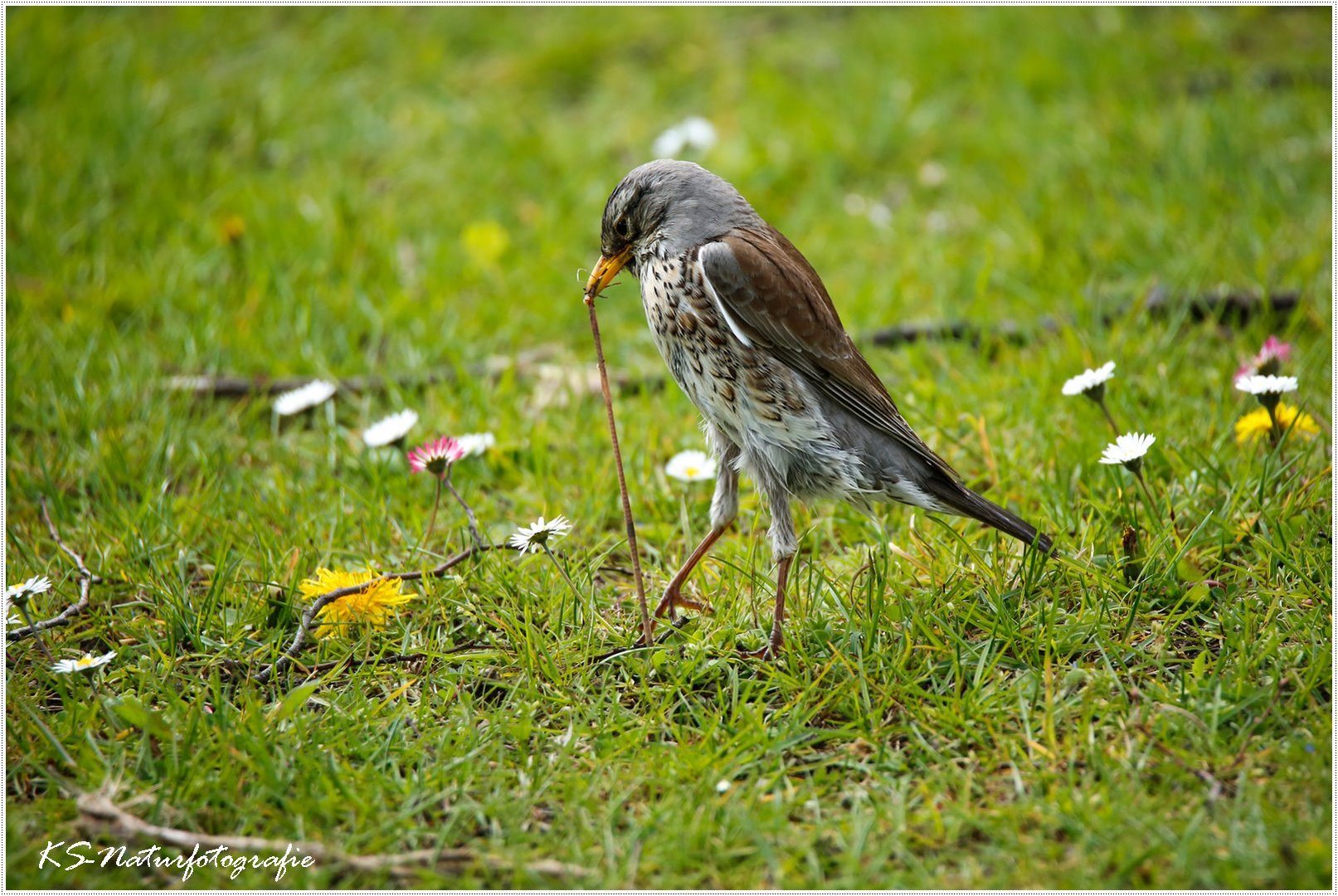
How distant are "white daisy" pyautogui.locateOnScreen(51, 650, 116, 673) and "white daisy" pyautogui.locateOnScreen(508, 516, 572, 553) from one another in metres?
1.14

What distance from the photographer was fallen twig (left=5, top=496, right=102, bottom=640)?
3197 millimetres

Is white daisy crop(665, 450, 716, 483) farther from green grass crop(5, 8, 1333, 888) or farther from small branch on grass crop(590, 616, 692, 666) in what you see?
small branch on grass crop(590, 616, 692, 666)

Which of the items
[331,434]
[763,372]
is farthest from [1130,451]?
[331,434]

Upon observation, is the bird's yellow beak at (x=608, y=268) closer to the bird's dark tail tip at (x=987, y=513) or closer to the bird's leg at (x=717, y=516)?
the bird's leg at (x=717, y=516)

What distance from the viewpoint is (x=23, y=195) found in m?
5.81

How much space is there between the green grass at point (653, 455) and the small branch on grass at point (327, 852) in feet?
0.13

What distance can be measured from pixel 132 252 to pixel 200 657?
3282 mm

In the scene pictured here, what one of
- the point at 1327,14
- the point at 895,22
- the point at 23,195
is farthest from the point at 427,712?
the point at 1327,14

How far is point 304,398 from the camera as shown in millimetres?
4270

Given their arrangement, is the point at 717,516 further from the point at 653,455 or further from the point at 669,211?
the point at 669,211

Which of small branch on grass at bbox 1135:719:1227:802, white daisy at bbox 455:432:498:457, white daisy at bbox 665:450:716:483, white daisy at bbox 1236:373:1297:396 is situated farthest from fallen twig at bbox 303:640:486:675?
white daisy at bbox 1236:373:1297:396

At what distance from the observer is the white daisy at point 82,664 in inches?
117

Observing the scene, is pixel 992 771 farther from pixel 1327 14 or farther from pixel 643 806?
pixel 1327 14

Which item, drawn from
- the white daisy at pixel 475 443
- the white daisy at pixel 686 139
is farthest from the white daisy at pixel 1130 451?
the white daisy at pixel 686 139
